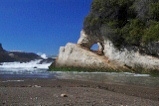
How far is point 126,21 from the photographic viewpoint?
26.8 metres

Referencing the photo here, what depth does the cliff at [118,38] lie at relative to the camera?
76.1 feet

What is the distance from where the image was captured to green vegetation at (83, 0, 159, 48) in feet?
75.1

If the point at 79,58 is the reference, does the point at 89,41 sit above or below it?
above

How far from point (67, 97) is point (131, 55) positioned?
16.9 metres

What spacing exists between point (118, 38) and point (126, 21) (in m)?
1.45

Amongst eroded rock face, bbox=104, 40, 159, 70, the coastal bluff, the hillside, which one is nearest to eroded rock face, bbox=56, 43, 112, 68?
the coastal bluff

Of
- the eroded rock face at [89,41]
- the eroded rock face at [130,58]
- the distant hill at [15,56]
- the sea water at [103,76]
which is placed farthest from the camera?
the distant hill at [15,56]

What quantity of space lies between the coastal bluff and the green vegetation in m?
0.74

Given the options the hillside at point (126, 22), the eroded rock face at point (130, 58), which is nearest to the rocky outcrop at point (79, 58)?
the eroded rock face at point (130, 58)

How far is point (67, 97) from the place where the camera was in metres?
9.36

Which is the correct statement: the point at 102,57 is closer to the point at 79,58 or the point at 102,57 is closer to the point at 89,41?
the point at 79,58

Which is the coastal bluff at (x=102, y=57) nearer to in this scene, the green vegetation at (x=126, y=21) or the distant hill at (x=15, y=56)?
the green vegetation at (x=126, y=21)

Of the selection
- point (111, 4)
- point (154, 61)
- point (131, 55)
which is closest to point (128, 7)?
point (111, 4)

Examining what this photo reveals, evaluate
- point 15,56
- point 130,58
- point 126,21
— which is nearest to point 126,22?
point 126,21
